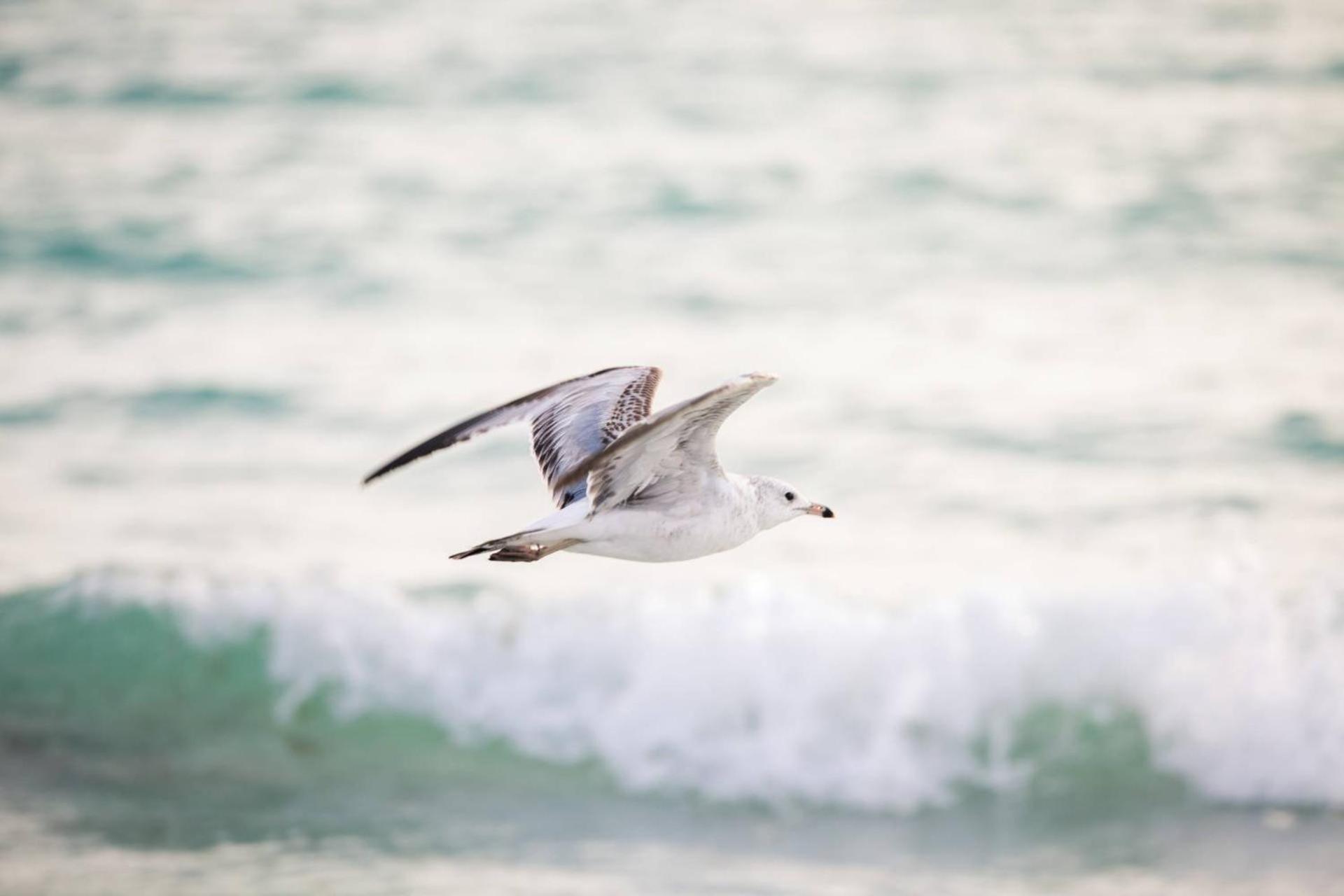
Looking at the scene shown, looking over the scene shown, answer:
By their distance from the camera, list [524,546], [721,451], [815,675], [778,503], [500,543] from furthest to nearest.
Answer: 1. [721,451]
2. [815,675]
3. [778,503]
4. [524,546]
5. [500,543]

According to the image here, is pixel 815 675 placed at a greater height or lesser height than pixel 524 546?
greater

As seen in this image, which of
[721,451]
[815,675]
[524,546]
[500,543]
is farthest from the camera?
[721,451]

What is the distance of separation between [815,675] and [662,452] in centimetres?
429

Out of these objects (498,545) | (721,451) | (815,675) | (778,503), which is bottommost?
(498,545)

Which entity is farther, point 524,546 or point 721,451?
point 721,451

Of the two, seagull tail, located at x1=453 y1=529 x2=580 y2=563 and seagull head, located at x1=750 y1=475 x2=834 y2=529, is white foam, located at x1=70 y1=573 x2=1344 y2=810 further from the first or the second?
seagull tail, located at x1=453 y1=529 x2=580 y2=563

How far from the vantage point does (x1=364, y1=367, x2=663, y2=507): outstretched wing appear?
254 inches

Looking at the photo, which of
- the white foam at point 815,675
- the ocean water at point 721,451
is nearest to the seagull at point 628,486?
the ocean water at point 721,451

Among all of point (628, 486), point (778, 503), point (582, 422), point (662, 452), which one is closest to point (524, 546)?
point (628, 486)

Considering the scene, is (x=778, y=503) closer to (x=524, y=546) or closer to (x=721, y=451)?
(x=524, y=546)

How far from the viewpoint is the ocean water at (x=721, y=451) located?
30.0 ft

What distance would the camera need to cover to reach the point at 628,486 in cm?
605

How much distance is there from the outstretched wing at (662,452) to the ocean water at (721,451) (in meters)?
2.80

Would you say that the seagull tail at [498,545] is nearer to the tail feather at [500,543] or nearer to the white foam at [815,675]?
the tail feather at [500,543]
